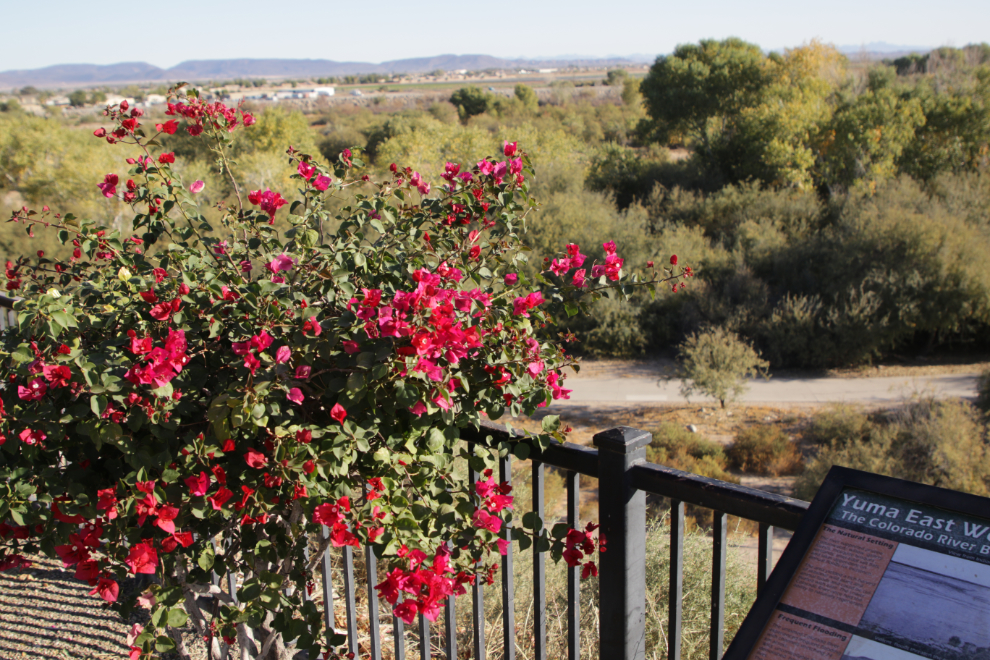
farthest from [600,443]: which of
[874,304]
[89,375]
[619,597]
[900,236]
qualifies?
[900,236]

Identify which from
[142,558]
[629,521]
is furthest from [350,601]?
[629,521]

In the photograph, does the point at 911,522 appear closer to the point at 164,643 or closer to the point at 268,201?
the point at 164,643

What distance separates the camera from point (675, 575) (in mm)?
1584

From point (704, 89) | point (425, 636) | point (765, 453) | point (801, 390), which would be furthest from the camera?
point (704, 89)

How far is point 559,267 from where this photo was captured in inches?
71.4

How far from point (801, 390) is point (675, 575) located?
15011mm

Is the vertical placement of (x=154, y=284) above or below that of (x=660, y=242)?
above

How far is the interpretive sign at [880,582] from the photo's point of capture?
107cm

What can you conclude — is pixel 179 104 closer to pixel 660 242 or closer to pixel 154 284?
pixel 154 284

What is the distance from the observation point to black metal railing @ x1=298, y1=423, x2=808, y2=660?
145cm

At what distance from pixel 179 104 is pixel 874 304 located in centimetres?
1689

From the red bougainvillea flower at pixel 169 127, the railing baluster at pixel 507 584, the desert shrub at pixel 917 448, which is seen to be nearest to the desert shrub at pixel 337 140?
the desert shrub at pixel 917 448

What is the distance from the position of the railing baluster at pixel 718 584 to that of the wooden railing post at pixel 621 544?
19cm

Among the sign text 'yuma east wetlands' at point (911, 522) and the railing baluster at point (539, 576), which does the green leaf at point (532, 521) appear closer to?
the railing baluster at point (539, 576)
